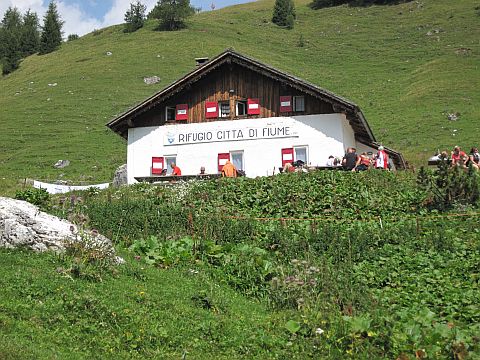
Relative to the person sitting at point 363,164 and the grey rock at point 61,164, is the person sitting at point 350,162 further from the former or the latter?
the grey rock at point 61,164

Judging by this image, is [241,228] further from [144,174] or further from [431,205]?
[144,174]

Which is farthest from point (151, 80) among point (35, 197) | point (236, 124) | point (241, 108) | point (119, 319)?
point (119, 319)

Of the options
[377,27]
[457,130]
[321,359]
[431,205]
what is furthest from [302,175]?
[377,27]

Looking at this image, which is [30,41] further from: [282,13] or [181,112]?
[181,112]

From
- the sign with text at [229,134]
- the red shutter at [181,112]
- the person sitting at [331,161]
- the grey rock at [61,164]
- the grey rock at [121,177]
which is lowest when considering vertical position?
the grey rock at [121,177]

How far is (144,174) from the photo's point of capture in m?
37.3

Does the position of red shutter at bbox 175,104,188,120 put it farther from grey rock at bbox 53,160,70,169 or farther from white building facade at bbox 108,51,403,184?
grey rock at bbox 53,160,70,169

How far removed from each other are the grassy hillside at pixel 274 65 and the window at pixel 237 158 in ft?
39.8

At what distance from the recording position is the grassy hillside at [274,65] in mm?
55000

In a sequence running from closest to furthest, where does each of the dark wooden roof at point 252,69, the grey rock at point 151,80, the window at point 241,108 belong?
the dark wooden roof at point 252,69 < the window at point 241,108 < the grey rock at point 151,80

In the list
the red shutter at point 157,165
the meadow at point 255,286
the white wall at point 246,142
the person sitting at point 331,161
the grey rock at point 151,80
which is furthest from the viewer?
the grey rock at point 151,80

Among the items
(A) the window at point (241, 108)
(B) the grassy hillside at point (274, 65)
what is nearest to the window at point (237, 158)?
(A) the window at point (241, 108)

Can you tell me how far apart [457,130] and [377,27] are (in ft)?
182

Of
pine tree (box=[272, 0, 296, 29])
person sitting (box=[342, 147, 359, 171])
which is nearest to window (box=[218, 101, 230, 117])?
person sitting (box=[342, 147, 359, 171])
